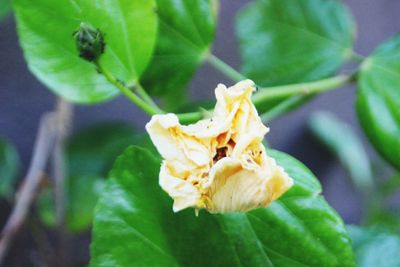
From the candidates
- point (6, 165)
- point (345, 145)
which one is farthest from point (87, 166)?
point (345, 145)

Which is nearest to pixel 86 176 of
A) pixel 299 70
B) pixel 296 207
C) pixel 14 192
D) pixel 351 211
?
pixel 14 192

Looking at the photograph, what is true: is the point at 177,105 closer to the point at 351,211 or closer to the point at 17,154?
the point at 17,154

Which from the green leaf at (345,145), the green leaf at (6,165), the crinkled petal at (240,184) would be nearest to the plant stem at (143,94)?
the crinkled petal at (240,184)

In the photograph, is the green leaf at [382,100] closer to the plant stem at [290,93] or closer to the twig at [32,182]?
the plant stem at [290,93]

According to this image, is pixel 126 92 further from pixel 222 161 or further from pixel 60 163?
pixel 60 163

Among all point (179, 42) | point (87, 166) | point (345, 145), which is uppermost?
point (179, 42)
